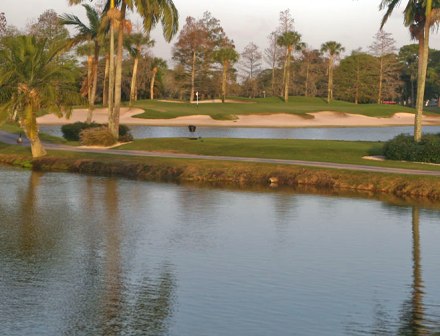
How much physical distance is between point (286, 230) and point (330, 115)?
99.6 meters

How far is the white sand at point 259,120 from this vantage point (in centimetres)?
10712

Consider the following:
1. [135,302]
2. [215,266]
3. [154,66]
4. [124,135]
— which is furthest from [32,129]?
[154,66]

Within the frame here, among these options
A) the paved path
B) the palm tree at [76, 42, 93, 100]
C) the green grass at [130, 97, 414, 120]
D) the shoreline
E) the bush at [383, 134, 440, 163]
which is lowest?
the shoreline

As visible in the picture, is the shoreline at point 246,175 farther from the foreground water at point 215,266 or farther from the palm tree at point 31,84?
the foreground water at point 215,266

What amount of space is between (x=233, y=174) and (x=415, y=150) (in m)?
10.8

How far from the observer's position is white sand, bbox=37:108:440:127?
107125 mm

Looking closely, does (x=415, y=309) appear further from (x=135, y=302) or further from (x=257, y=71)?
(x=257, y=71)

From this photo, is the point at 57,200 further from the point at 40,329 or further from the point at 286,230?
the point at 40,329

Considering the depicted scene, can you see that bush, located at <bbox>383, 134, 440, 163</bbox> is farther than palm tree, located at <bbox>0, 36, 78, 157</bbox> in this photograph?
No

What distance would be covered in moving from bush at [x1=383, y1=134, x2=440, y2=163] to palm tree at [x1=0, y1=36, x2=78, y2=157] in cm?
1920

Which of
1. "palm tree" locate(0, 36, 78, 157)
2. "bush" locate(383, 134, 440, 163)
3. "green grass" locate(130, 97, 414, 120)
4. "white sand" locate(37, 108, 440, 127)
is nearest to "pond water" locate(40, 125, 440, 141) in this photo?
"white sand" locate(37, 108, 440, 127)

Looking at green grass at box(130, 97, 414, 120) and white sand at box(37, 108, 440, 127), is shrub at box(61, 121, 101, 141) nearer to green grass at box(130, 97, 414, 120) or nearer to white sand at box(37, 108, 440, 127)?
white sand at box(37, 108, 440, 127)

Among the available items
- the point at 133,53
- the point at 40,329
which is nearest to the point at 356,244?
the point at 40,329

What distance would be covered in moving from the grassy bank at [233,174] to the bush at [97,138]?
5.67 meters
